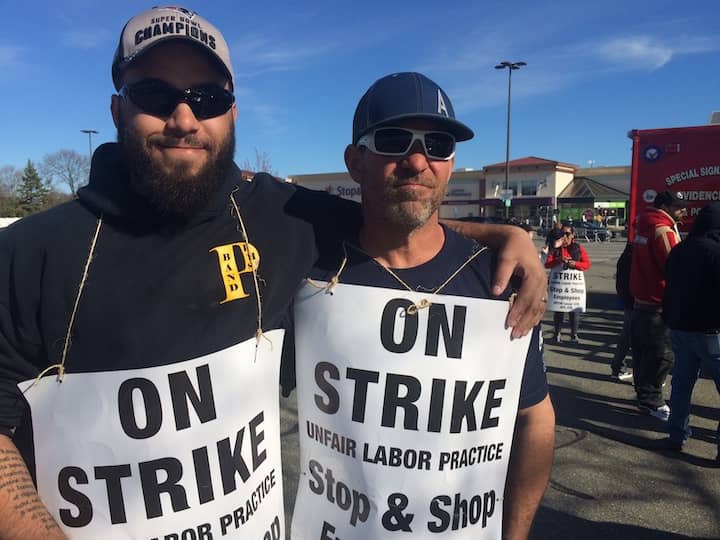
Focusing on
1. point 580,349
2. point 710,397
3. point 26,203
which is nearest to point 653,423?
point 710,397

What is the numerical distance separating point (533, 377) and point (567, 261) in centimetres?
659

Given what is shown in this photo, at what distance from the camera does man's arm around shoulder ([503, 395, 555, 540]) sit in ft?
6.01

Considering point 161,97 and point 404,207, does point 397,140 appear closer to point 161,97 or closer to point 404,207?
point 404,207

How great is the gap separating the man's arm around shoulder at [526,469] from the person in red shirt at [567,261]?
6383 millimetres

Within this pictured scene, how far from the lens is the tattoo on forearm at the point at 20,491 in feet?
4.49

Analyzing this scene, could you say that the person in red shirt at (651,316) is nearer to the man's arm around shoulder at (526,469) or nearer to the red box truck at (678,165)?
the red box truck at (678,165)

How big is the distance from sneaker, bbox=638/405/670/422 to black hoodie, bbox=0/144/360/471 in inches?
184

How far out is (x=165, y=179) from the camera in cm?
153

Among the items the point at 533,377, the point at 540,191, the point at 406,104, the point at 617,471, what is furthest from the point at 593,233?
the point at 406,104

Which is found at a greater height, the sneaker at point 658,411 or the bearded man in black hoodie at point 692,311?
the bearded man in black hoodie at point 692,311

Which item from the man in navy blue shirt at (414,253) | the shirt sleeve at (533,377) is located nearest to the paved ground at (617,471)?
the man in navy blue shirt at (414,253)

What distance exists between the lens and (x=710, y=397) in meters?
5.60

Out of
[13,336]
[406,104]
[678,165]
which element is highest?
[678,165]

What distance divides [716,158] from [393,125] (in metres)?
7.45
